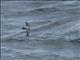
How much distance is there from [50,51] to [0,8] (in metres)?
8.26

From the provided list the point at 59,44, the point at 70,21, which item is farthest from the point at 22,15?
the point at 59,44

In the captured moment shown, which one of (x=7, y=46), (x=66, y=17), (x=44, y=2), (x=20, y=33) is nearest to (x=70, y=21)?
(x=66, y=17)

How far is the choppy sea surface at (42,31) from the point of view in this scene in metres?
16.3

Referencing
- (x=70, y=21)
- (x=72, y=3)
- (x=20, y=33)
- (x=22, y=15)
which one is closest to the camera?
(x=20, y=33)

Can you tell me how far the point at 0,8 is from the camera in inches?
955

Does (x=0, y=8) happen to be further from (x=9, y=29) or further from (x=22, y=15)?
(x=9, y=29)

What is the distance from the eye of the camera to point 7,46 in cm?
1711

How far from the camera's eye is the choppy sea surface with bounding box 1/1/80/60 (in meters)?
16.3

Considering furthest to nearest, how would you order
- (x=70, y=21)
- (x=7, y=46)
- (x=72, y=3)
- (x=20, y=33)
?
(x=72, y=3), (x=70, y=21), (x=20, y=33), (x=7, y=46)

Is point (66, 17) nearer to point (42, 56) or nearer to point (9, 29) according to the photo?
point (9, 29)

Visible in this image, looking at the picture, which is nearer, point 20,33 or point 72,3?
point 20,33

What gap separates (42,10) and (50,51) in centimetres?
653

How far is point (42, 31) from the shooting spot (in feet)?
61.8

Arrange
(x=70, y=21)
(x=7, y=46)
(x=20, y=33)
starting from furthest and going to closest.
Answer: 1. (x=70, y=21)
2. (x=20, y=33)
3. (x=7, y=46)
